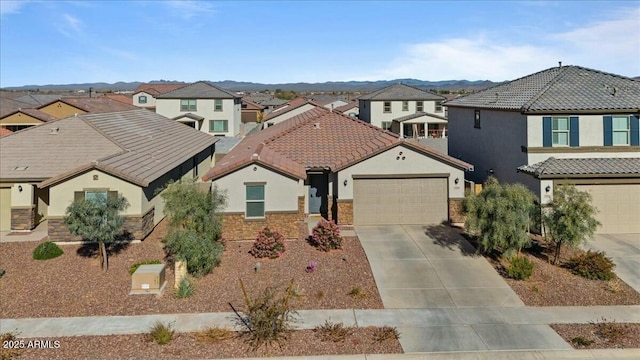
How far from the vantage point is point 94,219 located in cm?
1563

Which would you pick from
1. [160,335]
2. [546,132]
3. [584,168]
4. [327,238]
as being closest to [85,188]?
[160,335]

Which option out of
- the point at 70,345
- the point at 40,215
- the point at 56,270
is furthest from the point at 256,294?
the point at 40,215

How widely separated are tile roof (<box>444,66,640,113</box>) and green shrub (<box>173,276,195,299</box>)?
52.4 ft

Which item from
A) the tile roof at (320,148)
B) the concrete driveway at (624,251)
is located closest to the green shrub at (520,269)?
the concrete driveway at (624,251)

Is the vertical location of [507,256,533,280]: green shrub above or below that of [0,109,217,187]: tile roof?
below

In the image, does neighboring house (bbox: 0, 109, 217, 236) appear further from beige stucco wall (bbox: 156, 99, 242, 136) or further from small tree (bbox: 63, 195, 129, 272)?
beige stucco wall (bbox: 156, 99, 242, 136)

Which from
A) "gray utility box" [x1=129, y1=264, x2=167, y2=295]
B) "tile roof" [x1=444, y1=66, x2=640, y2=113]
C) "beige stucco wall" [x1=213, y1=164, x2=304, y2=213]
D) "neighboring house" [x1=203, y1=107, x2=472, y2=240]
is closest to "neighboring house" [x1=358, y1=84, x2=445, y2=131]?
"tile roof" [x1=444, y1=66, x2=640, y2=113]

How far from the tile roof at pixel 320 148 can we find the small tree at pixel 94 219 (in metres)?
4.72

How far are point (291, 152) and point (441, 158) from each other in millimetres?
7607

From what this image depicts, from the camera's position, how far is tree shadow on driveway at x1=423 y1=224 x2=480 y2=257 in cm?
1853

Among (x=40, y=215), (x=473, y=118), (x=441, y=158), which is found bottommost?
(x=40, y=215)

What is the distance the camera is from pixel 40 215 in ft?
A: 71.1

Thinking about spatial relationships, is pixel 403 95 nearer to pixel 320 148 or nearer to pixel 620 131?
pixel 320 148

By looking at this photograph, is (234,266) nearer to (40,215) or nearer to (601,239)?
(40,215)
